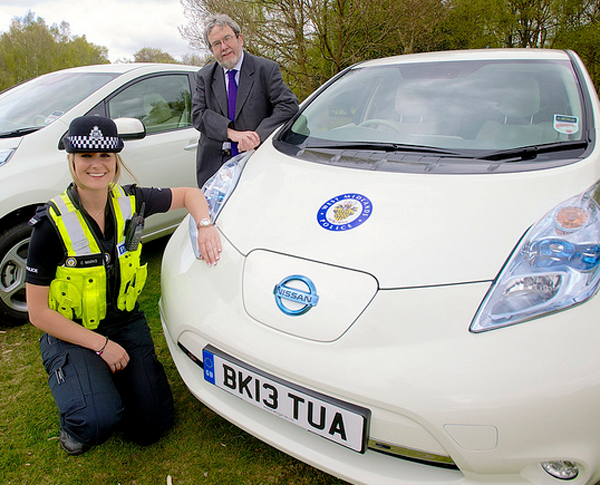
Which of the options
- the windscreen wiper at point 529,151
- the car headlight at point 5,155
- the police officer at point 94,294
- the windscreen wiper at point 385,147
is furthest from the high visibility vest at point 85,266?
the windscreen wiper at point 529,151

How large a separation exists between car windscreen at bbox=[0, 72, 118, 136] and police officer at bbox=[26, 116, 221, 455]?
1326 mm

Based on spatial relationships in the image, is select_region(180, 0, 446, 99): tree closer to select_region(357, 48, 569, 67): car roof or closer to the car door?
the car door

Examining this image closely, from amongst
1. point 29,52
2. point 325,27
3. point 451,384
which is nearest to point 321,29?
point 325,27

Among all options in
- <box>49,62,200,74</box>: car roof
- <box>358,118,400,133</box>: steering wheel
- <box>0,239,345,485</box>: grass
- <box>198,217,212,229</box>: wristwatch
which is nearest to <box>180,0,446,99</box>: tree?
<box>49,62,200,74</box>: car roof

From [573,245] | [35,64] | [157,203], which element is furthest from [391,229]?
[35,64]

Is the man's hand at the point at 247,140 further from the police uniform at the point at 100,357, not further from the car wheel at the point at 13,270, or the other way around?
the car wheel at the point at 13,270

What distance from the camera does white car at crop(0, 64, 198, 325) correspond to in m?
2.39

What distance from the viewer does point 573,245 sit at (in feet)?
4.21

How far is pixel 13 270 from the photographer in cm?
244

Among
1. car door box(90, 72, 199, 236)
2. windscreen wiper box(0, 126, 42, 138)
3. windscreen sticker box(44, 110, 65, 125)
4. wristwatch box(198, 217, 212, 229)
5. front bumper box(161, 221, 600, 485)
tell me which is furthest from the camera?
car door box(90, 72, 199, 236)

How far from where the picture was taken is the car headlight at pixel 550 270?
3.86 ft

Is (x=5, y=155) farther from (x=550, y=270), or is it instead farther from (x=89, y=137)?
(x=550, y=270)

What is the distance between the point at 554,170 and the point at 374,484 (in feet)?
3.78

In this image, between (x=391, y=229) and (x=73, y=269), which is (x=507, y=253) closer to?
(x=391, y=229)
